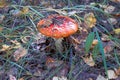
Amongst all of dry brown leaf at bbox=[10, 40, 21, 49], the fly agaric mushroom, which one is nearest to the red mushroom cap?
the fly agaric mushroom

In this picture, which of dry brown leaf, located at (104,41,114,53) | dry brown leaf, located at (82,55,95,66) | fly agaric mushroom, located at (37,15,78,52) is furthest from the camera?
dry brown leaf, located at (104,41,114,53)

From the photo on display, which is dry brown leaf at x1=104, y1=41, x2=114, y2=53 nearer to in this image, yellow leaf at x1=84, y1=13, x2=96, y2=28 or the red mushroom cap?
yellow leaf at x1=84, y1=13, x2=96, y2=28

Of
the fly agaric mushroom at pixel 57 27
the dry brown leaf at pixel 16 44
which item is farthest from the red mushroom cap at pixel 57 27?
the dry brown leaf at pixel 16 44

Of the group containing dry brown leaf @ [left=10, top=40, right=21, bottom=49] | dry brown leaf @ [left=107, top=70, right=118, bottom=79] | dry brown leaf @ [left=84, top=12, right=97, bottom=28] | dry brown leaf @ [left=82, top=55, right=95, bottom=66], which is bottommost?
dry brown leaf @ [left=107, top=70, right=118, bottom=79]

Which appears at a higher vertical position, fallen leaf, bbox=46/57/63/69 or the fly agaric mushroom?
the fly agaric mushroom

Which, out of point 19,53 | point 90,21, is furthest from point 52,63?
point 90,21

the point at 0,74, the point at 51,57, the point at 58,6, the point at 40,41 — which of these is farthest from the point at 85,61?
the point at 58,6

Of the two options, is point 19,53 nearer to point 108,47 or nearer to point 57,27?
point 57,27
